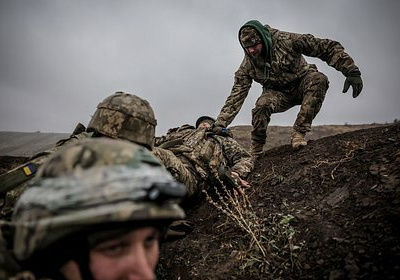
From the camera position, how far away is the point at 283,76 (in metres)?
4.88

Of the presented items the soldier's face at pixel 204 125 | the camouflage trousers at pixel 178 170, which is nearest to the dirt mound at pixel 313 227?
the camouflage trousers at pixel 178 170

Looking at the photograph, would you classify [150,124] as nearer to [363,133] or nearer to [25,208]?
[25,208]

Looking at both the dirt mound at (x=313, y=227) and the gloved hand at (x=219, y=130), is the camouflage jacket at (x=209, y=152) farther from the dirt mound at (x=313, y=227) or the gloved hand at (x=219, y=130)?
the dirt mound at (x=313, y=227)

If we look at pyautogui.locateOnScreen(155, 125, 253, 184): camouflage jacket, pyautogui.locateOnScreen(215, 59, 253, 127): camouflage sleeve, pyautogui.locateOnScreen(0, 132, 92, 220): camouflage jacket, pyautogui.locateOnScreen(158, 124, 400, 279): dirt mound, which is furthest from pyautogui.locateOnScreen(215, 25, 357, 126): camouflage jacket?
pyautogui.locateOnScreen(0, 132, 92, 220): camouflage jacket

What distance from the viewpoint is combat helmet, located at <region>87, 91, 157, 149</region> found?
9.62ft

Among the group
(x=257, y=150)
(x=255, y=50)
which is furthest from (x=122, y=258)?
(x=257, y=150)

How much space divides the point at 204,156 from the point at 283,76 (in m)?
1.78

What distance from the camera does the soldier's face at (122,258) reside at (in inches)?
52.1

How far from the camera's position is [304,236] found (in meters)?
2.47

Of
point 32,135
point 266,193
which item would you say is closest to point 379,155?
point 266,193

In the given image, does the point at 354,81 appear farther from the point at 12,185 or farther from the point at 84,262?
the point at 12,185

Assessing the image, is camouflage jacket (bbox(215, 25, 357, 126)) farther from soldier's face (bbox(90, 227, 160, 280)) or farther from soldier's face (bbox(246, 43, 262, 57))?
soldier's face (bbox(90, 227, 160, 280))

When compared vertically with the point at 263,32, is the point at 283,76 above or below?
below

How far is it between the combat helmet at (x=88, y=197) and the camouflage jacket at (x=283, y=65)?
369cm
